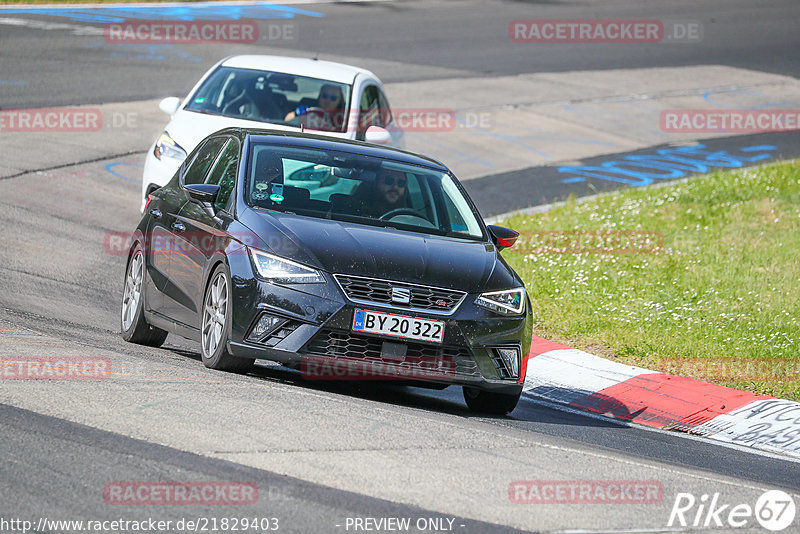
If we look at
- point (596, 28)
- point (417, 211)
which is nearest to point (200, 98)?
point (417, 211)

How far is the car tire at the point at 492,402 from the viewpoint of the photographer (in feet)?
27.5

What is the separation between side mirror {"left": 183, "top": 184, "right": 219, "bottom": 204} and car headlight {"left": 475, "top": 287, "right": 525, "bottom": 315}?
198 centimetres

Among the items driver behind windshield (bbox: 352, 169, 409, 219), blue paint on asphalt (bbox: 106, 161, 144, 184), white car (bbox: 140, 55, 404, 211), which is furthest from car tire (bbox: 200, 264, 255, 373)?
blue paint on asphalt (bbox: 106, 161, 144, 184)

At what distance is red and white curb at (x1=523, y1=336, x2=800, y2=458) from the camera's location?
8977mm

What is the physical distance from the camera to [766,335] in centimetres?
1113

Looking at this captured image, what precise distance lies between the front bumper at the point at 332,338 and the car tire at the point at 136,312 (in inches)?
71.0

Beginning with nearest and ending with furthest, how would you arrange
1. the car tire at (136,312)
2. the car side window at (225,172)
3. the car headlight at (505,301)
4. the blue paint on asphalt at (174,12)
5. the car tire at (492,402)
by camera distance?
1. the car headlight at (505,301)
2. the car tire at (492,402)
3. the car side window at (225,172)
4. the car tire at (136,312)
5. the blue paint on asphalt at (174,12)

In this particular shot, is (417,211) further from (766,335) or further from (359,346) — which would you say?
(766,335)

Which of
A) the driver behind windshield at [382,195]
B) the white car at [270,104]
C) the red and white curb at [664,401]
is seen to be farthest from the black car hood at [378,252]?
the white car at [270,104]

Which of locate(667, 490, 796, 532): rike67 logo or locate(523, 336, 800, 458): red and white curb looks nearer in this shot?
locate(667, 490, 796, 532): rike67 logo

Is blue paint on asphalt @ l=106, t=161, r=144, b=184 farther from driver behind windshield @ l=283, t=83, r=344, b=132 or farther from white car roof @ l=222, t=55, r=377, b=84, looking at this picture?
driver behind windshield @ l=283, t=83, r=344, b=132

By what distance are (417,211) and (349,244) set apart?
3.53ft

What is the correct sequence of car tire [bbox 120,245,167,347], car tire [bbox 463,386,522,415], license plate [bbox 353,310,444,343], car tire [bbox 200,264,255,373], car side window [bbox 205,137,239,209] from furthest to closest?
car tire [bbox 120,245,167,347] < car side window [bbox 205,137,239,209] < car tire [bbox 463,386,522,415] < car tire [bbox 200,264,255,373] < license plate [bbox 353,310,444,343]

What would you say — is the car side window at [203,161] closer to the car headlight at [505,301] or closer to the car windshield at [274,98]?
the car headlight at [505,301]
